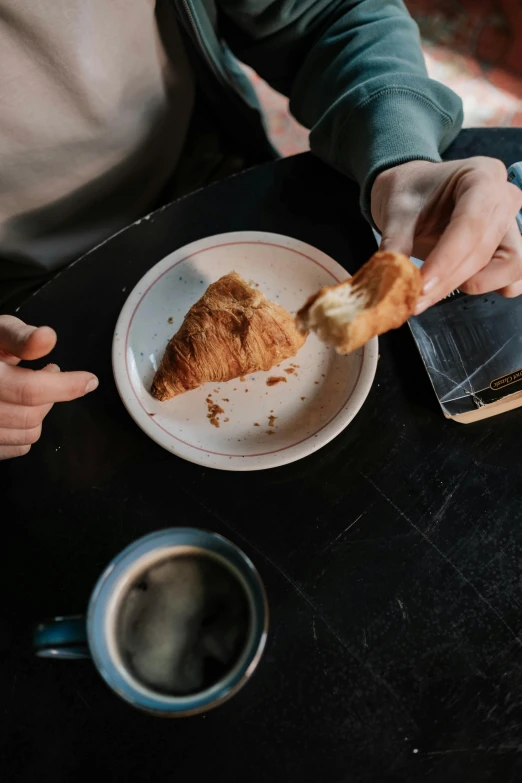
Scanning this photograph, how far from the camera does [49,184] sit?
1.09 meters

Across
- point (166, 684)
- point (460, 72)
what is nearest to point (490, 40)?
point (460, 72)

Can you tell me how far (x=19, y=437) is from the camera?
2.87ft

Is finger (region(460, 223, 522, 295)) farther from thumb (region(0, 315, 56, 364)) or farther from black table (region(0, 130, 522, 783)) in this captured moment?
thumb (region(0, 315, 56, 364))

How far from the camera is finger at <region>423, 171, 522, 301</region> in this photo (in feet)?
2.41

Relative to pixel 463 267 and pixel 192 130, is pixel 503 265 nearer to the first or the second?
pixel 463 267

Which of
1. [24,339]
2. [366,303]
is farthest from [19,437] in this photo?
[366,303]

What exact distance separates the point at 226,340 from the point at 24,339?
1.13 ft

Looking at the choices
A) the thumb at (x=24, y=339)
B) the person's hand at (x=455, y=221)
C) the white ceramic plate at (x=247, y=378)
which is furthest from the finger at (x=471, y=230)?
the thumb at (x=24, y=339)

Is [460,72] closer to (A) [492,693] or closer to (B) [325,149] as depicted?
(B) [325,149]

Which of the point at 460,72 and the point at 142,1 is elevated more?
the point at 142,1

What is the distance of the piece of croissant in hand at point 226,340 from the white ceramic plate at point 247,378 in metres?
0.03

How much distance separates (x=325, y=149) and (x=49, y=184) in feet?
1.75

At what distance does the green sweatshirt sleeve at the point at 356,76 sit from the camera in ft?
3.14

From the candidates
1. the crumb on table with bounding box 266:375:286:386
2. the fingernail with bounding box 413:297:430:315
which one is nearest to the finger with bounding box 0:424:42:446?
the crumb on table with bounding box 266:375:286:386
